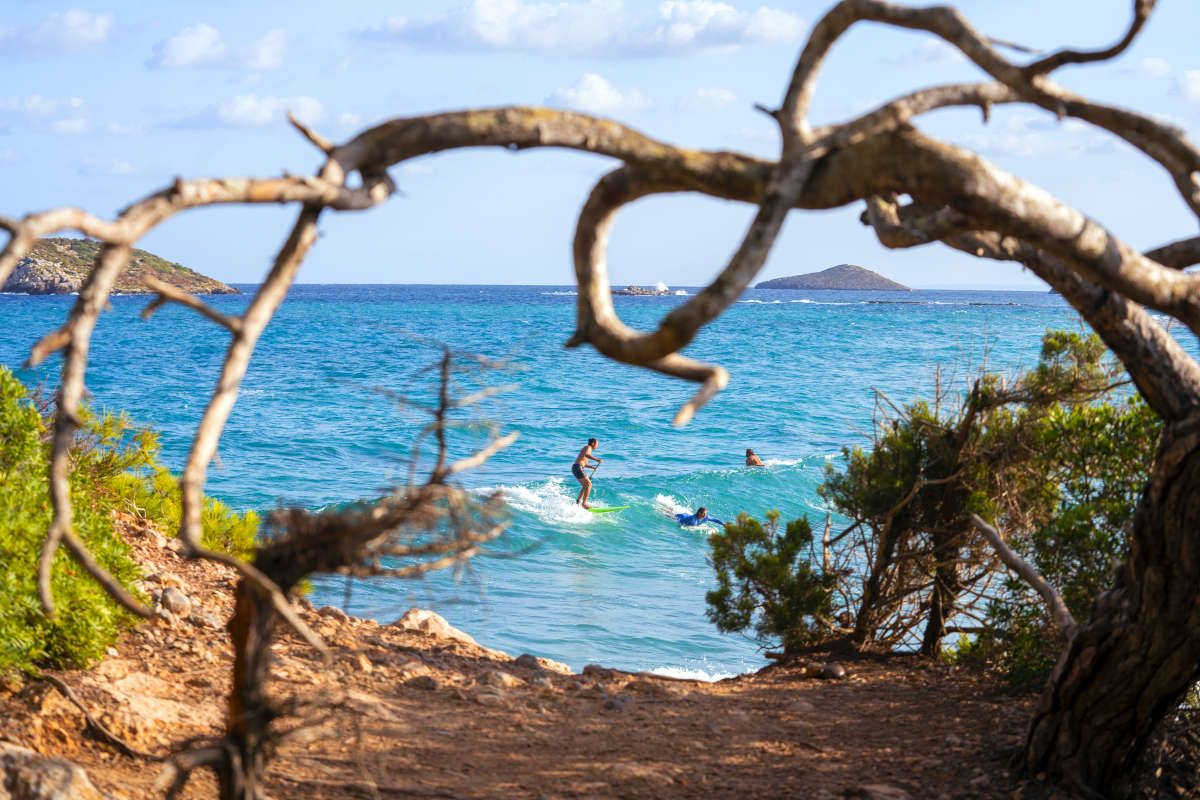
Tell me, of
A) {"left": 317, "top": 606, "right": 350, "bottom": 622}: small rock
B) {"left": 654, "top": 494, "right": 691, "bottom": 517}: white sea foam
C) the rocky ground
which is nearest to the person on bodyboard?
{"left": 654, "top": 494, "right": 691, "bottom": 517}: white sea foam

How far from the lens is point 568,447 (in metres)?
25.8

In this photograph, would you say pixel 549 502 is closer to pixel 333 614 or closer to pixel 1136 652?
pixel 333 614

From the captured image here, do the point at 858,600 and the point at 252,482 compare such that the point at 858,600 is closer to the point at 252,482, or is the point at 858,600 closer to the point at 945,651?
the point at 945,651

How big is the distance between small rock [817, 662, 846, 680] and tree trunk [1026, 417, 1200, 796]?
2755 mm

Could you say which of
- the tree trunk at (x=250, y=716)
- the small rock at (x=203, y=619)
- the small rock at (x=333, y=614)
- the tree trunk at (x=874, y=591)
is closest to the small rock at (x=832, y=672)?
the tree trunk at (x=874, y=591)

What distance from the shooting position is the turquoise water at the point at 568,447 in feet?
42.2

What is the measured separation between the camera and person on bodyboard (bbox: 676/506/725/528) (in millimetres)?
18641

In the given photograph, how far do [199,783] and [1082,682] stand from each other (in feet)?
13.8

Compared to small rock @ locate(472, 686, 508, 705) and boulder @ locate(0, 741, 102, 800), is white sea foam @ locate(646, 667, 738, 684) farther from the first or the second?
boulder @ locate(0, 741, 102, 800)

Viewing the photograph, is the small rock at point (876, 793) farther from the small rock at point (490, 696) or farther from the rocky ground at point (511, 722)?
the small rock at point (490, 696)

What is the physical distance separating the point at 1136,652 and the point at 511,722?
11.9ft

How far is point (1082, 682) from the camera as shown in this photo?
543cm

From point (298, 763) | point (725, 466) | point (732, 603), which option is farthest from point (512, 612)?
A: point (725, 466)

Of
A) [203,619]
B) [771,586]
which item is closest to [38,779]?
[203,619]
